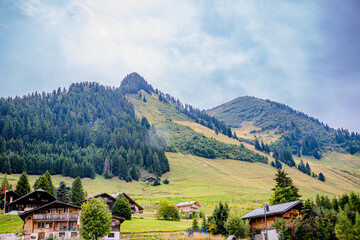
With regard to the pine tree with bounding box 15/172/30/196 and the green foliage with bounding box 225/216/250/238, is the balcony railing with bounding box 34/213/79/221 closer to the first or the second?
the pine tree with bounding box 15/172/30/196

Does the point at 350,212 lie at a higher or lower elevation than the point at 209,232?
higher

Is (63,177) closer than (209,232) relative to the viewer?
No

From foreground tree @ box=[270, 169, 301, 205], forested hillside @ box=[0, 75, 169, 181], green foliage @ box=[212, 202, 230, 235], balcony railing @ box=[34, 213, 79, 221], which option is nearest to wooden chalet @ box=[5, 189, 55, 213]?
balcony railing @ box=[34, 213, 79, 221]

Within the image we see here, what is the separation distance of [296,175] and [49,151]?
150m

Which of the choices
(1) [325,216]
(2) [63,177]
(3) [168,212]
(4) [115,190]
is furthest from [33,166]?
(1) [325,216]

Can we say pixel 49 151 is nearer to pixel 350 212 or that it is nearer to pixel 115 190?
pixel 115 190

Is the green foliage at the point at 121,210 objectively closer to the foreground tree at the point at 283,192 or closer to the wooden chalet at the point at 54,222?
the wooden chalet at the point at 54,222

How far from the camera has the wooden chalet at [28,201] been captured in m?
67.5

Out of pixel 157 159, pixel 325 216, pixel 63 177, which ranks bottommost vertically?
pixel 325 216

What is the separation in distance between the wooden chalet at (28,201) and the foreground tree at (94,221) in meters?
28.8

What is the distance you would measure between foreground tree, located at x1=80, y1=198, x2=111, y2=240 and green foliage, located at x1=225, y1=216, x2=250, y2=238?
18.9 meters

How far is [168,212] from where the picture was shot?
72688mm

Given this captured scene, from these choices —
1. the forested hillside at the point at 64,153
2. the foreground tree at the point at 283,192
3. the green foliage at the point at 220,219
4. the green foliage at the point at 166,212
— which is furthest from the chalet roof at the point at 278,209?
the forested hillside at the point at 64,153

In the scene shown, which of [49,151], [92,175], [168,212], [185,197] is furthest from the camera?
[49,151]
